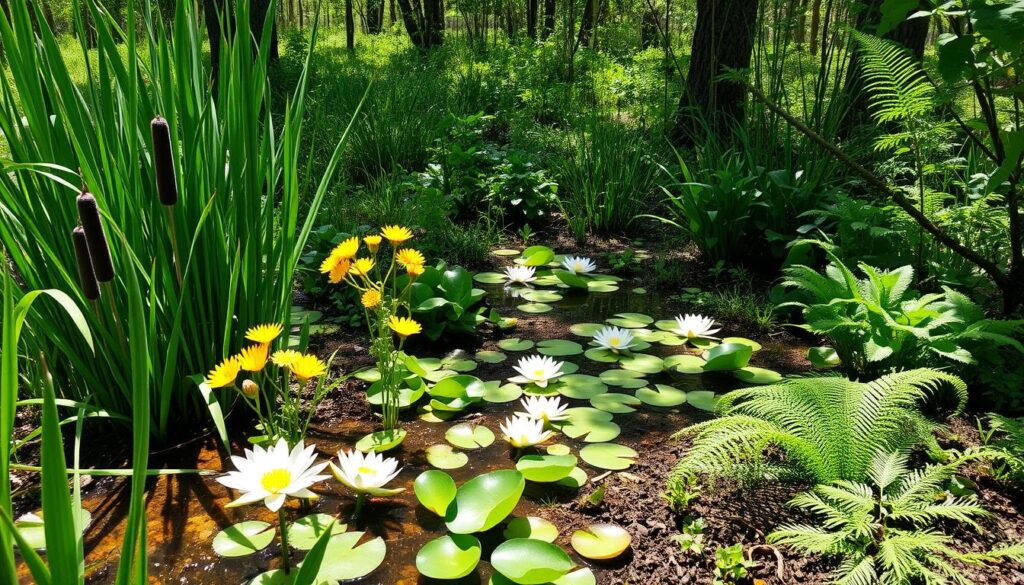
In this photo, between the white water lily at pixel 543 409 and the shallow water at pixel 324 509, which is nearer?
the shallow water at pixel 324 509

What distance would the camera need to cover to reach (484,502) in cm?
138

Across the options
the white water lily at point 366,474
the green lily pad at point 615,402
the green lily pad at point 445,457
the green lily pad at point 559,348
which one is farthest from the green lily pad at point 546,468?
the green lily pad at point 559,348

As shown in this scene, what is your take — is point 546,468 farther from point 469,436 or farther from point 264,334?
point 264,334

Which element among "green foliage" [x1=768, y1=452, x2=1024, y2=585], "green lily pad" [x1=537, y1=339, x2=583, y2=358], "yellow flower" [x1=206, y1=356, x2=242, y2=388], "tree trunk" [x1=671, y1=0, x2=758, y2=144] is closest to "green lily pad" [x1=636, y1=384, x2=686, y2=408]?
"green lily pad" [x1=537, y1=339, x2=583, y2=358]

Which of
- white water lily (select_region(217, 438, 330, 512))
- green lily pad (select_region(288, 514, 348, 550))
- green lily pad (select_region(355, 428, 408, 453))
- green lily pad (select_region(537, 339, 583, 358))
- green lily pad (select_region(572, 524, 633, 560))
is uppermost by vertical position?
white water lily (select_region(217, 438, 330, 512))

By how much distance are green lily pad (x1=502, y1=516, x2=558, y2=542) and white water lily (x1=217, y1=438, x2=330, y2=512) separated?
44 cm

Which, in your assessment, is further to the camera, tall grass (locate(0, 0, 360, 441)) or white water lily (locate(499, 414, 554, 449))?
white water lily (locate(499, 414, 554, 449))

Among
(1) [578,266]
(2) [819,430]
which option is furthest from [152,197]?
(1) [578,266]

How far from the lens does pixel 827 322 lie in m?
1.91

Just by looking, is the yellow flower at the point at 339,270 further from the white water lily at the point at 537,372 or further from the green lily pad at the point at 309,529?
the white water lily at the point at 537,372

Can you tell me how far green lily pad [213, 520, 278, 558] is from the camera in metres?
1.30

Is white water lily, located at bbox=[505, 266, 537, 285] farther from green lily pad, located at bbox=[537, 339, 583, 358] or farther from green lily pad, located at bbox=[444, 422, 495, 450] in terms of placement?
green lily pad, located at bbox=[444, 422, 495, 450]

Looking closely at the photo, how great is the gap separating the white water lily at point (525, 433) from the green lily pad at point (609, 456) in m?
0.12

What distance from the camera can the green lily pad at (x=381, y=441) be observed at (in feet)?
5.44
